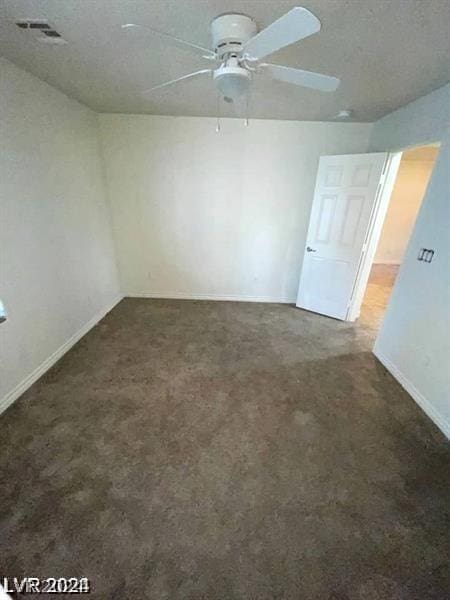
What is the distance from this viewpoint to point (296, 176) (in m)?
3.52

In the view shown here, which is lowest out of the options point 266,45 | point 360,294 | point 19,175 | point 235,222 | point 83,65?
point 360,294

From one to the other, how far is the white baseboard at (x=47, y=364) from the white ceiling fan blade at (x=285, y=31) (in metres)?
2.72

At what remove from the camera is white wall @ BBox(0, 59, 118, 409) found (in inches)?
80.9

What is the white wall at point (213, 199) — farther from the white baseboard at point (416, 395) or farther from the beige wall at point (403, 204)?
the beige wall at point (403, 204)

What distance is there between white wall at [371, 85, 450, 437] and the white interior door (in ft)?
1.47

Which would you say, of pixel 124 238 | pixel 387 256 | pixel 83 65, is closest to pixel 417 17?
pixel 83 65

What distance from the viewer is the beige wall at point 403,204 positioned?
5.72 m

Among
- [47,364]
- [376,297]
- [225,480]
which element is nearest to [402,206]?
[376,297]

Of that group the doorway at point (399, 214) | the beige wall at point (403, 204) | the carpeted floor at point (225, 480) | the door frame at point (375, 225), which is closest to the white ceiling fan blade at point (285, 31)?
the carpeted floor at point (225, 480)

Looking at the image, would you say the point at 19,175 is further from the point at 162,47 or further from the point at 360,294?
the point at 360,294

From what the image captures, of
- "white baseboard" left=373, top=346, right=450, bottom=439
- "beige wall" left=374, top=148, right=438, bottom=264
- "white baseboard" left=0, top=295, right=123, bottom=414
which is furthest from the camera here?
"beige wall" left=374, top=148, right=438, bottom=264

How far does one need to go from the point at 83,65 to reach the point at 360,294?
3.53 m

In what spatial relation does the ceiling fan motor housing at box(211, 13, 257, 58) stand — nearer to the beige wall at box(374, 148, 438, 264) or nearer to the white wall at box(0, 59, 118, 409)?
the white wall at box(0, 59, 118, 409)

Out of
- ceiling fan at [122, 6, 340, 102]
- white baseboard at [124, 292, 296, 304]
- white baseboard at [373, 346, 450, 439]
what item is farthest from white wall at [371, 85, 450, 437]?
white baseboard at [124, 292, 296, 304]
